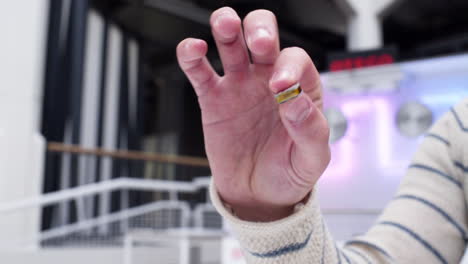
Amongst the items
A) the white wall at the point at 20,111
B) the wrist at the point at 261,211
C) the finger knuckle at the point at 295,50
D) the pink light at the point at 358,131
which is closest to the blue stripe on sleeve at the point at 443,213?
the wrist at the point at 261,211

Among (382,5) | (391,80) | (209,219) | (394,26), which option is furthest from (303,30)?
(391,80)

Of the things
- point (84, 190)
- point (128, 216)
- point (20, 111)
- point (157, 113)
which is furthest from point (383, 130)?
point (157, 113)

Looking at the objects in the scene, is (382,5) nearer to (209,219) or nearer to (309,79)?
(209,219)

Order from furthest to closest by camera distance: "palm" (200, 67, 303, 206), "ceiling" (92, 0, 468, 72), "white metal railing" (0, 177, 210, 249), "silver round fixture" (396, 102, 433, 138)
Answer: "ceiling" (92, 0, 468, 72)
"white metal railing" (0, 177, 210, 249)
"silver round fixture" (396, 102, 433, 138)
"palm" (200, 67, 303, 206)

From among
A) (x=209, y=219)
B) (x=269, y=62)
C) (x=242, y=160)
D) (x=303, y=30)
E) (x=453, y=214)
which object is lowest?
(x=209, y=219)

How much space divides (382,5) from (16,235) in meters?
5.35

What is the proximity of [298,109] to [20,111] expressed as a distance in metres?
4.81

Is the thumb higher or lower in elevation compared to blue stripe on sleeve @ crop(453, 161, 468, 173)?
higher

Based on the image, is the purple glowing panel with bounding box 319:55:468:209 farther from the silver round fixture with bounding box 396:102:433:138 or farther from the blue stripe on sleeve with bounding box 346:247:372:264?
the blue stripe on sleeve with bounding box 346:247:372:264

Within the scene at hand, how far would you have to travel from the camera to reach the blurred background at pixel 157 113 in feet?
11.1

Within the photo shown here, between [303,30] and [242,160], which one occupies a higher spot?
[303,30]

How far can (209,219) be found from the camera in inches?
265

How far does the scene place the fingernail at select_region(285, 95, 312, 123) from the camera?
422 mm

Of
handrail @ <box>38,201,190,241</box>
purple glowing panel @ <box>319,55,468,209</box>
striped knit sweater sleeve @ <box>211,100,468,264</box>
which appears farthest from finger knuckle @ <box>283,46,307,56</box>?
handrail @ <box>38,201,190,241</box>
